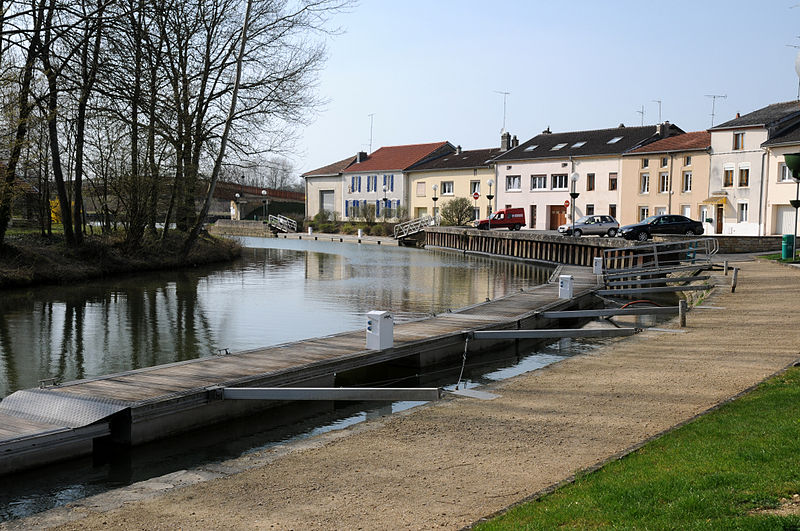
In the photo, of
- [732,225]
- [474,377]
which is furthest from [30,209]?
[732,225]

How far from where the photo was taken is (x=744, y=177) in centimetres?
4738

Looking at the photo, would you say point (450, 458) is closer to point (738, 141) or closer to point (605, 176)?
point (738, 141)

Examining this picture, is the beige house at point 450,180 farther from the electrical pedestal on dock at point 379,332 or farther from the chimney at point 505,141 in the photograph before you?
the electrical pedestal on dock at point 379,332

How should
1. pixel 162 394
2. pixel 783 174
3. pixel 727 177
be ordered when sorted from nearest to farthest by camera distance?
pixel 162 394, pixel 783 174, pixel 727 177

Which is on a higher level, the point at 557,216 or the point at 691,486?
the point at 557,216

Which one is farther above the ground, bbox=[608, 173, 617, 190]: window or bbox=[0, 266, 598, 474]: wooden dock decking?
bbox=[608, 173, 617, 190]: window

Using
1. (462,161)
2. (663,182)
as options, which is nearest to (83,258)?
(663,182)

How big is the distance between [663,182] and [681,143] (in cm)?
293

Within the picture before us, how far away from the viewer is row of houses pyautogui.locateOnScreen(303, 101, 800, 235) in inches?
1811

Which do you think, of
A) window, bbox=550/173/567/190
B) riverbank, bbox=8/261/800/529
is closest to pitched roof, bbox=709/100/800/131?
window, bbox=550/173/567/190

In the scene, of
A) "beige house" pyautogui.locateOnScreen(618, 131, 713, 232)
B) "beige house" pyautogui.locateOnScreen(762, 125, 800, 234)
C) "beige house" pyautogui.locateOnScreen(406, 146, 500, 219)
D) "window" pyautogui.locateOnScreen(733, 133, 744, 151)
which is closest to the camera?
"beige house" pyautogui.locateOnScreen(762, 125, 800, 234)

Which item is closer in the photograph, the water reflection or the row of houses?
the water reflection

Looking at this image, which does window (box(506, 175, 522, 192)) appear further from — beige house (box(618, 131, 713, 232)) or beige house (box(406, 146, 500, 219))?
beige house (box(618, 131, 713, 232))

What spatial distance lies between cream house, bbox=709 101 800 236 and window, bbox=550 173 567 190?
13107 mm
